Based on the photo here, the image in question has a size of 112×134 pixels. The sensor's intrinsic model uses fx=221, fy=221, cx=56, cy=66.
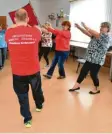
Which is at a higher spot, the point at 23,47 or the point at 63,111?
the point at 23,47

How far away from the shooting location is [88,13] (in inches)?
242

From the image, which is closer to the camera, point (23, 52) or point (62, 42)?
point (23, 52)

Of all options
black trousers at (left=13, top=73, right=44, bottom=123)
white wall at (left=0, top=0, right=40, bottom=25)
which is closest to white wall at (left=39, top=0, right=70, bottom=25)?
white wall at (left=0, top=0, right=40, bottom=25)

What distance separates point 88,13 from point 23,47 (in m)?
4.18

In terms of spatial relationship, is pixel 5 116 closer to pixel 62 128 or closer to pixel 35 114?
pixel 35 114

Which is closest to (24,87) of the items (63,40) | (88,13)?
(63,40)

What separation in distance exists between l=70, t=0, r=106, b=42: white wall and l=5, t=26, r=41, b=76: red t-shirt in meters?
3.74

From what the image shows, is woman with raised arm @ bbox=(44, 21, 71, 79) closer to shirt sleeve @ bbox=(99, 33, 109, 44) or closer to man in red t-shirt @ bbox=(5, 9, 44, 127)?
shirt sleeve @ bbox=(99, 33, 109, 44)

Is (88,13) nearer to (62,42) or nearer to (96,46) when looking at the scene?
(62,42)

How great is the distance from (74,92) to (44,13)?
500 centimetres

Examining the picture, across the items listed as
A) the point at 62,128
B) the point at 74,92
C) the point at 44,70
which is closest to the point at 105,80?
the point at 74,92

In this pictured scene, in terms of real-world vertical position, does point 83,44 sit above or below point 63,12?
below

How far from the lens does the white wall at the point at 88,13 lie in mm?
5781

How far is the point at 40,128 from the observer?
2.67 meters
